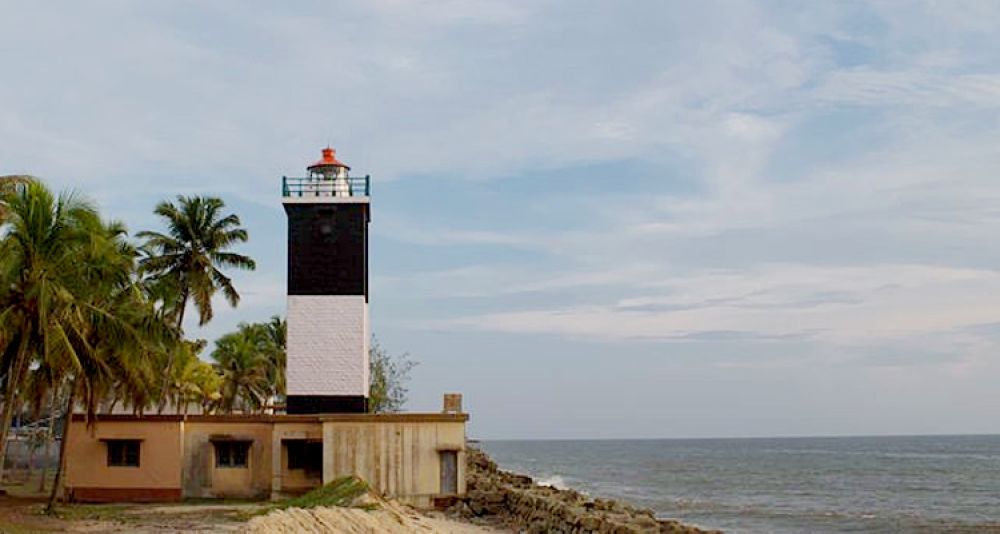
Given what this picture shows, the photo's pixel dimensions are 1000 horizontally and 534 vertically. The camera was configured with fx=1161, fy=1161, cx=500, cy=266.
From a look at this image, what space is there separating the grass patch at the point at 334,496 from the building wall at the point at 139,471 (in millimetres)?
3195

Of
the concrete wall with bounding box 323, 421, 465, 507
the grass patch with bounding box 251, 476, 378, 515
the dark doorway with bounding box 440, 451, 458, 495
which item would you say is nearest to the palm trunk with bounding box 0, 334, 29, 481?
the grass patch with bounding box 251, 476, 378, 515

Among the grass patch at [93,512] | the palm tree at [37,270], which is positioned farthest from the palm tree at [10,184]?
the grass patch at [93,512]

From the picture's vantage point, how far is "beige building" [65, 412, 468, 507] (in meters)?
27.3

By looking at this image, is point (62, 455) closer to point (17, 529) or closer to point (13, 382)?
point (13, 382)

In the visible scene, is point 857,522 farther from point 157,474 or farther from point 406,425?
point 157,474

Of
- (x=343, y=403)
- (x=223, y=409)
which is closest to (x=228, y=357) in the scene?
(x=223, y=409)

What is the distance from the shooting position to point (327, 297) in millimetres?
29547

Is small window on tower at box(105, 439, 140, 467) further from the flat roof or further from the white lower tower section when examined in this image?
the white lower tower section

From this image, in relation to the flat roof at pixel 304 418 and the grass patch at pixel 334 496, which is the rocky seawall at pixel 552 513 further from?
the grass patch at pixel 334 496

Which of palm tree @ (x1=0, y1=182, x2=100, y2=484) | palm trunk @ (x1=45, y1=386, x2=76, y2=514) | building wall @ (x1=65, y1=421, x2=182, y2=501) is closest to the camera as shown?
palm tree @ (x1=0, y1=182, x2=100, y2=484)

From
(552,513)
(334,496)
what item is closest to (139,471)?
(334,496)

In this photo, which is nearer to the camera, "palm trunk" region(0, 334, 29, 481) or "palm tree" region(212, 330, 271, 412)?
"palm trunk" region(0, 334, 29, 481)

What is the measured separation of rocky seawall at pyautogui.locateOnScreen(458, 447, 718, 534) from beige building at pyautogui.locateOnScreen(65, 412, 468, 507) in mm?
1119

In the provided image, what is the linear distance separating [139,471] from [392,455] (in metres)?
6.14
